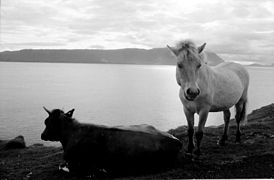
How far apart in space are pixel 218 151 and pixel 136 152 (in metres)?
3.72

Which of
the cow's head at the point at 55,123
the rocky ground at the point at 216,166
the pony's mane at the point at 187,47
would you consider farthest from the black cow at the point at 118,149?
the pony's mane at the point at 187,47

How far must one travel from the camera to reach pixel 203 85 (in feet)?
30.8

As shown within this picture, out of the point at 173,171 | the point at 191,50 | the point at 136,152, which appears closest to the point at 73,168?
the point at 136,152

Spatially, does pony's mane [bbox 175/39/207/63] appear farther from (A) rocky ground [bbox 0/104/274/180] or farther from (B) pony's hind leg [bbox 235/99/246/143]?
(B) pony's hind leg [bbox 235/99/246/143]

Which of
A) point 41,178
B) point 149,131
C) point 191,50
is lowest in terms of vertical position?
point 41,178

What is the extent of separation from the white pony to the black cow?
1350 mm

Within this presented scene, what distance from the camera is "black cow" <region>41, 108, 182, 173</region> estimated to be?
8.25m

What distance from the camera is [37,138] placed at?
31.5m

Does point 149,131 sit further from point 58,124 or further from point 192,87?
point 58,124

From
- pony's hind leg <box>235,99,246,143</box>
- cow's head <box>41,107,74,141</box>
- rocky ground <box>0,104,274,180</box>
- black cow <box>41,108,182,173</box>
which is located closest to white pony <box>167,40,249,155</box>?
pony's hind leg <box>235,99,246,143</box>

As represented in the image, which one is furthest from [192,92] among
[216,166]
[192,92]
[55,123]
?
[55,123]

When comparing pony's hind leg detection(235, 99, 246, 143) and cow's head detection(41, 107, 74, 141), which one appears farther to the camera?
pony's hind leg detection(235, 99, 246, 143)

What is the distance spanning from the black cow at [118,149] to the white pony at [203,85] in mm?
1350

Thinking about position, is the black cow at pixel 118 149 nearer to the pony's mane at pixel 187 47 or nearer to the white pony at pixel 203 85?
the white pony at pixel 203 85
